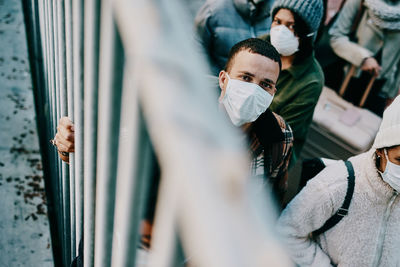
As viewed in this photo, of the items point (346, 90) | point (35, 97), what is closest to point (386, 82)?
point (346, 90)

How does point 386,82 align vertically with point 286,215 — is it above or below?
below

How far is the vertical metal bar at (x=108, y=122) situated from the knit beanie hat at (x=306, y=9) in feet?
6.78

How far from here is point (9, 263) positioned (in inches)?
92.7

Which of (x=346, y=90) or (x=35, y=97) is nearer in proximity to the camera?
(x=35, y=97)

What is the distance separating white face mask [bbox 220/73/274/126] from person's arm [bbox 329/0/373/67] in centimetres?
233

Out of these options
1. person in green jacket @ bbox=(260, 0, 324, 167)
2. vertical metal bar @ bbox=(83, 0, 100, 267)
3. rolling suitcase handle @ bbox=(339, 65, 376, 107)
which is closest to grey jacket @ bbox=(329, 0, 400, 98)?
rolling suitcase handle @ bbox=(339, 65, 376, 107)

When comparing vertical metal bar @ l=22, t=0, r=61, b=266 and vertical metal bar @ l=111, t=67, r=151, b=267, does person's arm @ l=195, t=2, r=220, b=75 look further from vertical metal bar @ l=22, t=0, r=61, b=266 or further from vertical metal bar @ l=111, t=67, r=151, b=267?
vertical metal bar @ l=111, t=67, r=151, b=267

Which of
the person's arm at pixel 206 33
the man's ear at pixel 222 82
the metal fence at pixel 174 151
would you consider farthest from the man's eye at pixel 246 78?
the metal fence at pixel 174 151

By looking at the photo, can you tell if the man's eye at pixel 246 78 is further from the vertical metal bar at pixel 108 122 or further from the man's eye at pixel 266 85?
the vertical metal bar at pixel 108 122

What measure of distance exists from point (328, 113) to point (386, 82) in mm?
791

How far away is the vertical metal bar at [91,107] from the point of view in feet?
2.61

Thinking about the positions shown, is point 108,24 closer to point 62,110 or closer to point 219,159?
point 219,159

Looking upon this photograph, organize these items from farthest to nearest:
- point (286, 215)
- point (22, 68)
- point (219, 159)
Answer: point (22, 68) → point (286, 215) → point (219, 159)

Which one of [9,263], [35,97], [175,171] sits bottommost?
[9,263]
